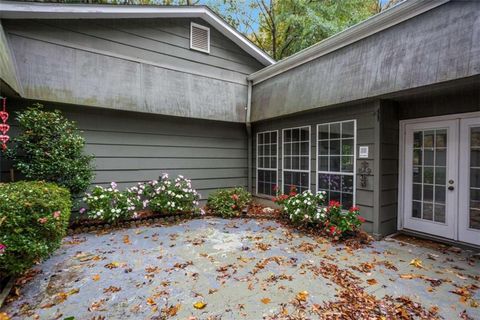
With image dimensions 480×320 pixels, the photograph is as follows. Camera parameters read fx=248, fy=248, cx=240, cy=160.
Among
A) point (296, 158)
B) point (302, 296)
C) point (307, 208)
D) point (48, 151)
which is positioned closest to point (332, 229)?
point (307, 208)

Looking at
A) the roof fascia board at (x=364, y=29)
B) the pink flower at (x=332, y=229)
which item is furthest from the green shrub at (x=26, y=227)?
the roof fascia board at (x=364, y=29)

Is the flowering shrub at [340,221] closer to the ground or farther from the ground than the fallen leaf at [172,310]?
farther from the ground

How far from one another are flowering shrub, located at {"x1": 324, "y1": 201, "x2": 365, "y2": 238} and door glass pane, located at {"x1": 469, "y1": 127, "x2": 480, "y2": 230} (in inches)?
60.5

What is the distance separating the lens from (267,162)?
22.5ft

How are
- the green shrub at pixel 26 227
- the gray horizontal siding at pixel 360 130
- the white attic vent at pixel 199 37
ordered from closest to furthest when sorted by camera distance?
the green shrub at pixel 26 227 < the gray horizontal siding at pixel 360 130 < the white attic vent at pixel 199 37

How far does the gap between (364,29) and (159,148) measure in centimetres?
477

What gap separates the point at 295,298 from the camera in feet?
8.20

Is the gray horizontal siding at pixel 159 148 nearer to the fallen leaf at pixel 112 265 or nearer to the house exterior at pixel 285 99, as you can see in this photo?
the house exterior at pixel 285 99

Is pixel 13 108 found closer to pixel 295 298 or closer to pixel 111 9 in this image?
pixel 111 9

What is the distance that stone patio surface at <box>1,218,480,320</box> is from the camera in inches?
91.9

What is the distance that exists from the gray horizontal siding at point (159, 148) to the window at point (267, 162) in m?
0.47

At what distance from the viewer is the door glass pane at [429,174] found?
4082mm

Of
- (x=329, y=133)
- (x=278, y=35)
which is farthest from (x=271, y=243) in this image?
(x=278, y=35)

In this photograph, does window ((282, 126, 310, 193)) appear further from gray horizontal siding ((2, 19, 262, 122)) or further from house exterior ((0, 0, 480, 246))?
gray horizontal siding ((2, 19, 262, 122))
